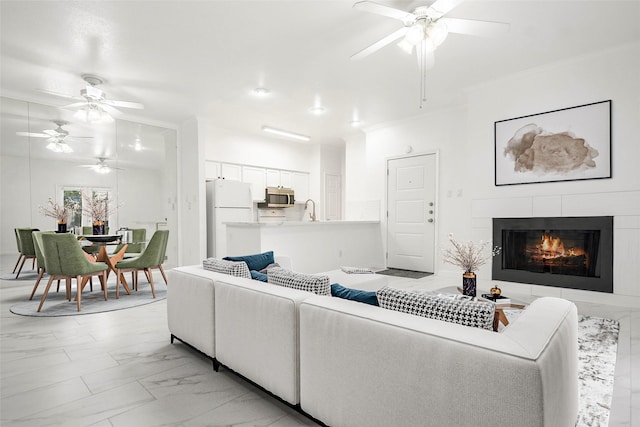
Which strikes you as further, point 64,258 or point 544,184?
point 544,184

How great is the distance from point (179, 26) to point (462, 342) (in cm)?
349

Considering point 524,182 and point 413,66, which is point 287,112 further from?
point 524,182

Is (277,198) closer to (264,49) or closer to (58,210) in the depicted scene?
(58,210)

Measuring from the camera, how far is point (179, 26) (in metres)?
3.22

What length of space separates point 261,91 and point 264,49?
118 cm

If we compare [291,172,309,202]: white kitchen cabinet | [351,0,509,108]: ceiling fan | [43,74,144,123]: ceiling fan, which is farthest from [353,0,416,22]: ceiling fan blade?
[291,172,309,202]: white kitchen cabinet

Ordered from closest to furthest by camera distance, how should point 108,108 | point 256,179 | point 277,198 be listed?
point 108,108 < point 256,179 < point 277,198

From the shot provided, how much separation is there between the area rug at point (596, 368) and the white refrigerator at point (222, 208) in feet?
16.9

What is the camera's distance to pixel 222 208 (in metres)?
6.33

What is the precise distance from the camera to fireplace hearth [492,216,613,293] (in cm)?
380

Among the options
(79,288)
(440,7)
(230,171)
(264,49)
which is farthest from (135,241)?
(440,7)

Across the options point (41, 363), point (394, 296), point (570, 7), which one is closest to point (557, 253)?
point (570, 7)

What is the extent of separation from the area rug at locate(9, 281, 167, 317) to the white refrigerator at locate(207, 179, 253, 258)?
1612 millimetres

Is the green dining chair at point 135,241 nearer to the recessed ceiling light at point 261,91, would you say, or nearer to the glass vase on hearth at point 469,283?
the recessed ceiling light at point 261,91
